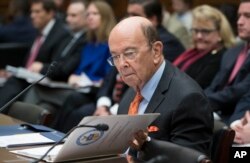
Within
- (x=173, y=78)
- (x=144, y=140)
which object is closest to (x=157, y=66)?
(x=173, y=78)

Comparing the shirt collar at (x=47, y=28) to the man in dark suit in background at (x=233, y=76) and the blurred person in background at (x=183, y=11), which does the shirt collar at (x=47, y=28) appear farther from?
the man in dark suit in background at (x=233, y=76)

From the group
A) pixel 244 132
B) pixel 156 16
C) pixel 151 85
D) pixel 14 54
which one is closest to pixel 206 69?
pixel 156 16

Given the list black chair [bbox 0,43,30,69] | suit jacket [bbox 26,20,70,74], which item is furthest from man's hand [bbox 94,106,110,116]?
black chair [bbox 0,43,30,69]

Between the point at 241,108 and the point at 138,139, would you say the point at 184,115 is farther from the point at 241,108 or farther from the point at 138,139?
the point at 241,108

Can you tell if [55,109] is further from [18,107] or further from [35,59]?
[18,107]

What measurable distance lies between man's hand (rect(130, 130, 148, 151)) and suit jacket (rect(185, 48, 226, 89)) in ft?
7.19

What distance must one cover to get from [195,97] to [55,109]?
3.08 metres

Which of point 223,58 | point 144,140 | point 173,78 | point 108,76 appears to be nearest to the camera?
point 144,140

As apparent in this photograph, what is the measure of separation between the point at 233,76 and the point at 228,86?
79mm

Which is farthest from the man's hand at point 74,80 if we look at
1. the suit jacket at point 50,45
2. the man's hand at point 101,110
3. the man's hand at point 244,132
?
the man's hand at point 244,132

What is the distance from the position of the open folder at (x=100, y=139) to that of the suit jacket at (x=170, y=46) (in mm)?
2555

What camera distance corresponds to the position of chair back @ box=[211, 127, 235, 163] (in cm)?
277

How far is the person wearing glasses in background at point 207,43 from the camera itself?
175 inches

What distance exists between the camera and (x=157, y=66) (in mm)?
2641
